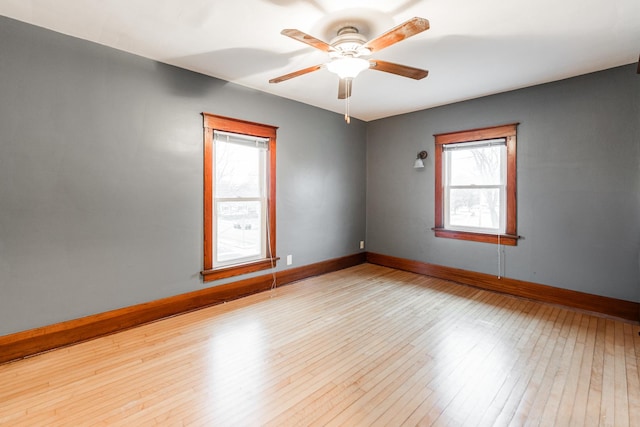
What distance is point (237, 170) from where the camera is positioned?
145 inches

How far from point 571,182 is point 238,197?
391 cm

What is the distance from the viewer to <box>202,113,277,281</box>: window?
3.37 meters

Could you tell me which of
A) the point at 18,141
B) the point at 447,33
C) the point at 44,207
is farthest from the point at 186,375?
the point at 447,33

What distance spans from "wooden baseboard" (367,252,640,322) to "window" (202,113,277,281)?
2390mm

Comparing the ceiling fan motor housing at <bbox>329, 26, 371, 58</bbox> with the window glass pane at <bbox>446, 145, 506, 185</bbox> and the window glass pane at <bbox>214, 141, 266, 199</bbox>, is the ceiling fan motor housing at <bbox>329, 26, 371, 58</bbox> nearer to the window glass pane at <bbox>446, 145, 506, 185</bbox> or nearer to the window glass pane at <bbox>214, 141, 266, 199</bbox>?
the window glass pane at <bbox>214, 141, 266, 199</bbox>

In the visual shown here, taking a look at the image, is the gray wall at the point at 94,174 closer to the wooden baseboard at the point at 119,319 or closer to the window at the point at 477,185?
the wooden baseboard at the point at 119,319

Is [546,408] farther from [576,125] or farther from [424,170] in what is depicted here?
[424,170]

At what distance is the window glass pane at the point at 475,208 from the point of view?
4.00m

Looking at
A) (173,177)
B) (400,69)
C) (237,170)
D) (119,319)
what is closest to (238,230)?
(237,170)

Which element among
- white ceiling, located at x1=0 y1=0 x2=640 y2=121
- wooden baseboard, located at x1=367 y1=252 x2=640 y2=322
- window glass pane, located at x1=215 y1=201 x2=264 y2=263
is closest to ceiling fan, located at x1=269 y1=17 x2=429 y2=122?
white ceiling, located at x1=0 y1=0 x2=640 y2=121

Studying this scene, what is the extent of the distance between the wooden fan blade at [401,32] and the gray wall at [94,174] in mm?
2073

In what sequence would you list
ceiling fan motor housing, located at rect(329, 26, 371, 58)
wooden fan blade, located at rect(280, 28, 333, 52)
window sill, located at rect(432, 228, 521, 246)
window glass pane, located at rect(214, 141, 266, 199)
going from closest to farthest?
wooden fan blade, located at rect(280, 28, 333, 52) → ceiling fan motor housing, located at rect(329, 26, 371, 58) → window glass pane, located at rect(214, 141, 266, 199) → window sill, located at rect(432, 228, 521, 246)

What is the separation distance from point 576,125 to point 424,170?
72.8 inches

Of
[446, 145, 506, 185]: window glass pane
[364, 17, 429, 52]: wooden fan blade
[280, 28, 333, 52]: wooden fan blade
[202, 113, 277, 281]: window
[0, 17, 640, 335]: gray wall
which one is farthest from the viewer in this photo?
[446, 145, 506, 185]: window glass pane
